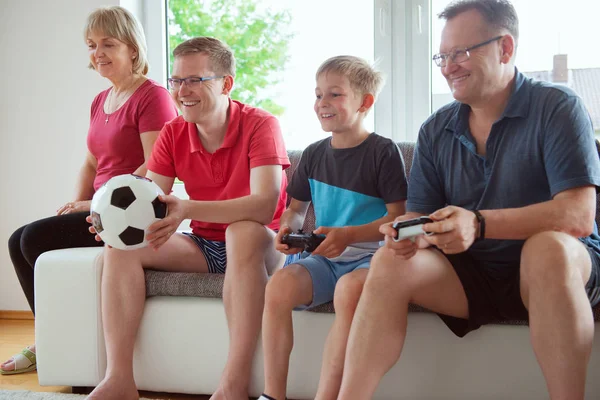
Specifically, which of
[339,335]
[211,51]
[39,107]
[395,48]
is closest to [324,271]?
[339,335]

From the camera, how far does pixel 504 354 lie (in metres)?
1.73

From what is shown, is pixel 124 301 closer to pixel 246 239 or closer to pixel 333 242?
pixel 246 239

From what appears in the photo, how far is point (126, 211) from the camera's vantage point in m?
1.67

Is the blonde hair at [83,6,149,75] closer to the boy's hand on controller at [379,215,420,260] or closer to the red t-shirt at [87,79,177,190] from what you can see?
the red t-shirt at [87,79,177,190]

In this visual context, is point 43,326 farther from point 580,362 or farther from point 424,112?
point 424,112

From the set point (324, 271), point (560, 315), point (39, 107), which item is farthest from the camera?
point (39, 107)

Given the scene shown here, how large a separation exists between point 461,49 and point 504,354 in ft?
2.51

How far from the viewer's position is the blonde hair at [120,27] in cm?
239

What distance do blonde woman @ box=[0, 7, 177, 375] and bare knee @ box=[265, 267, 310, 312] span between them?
76cm

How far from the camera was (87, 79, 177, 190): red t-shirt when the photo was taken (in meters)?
2.32

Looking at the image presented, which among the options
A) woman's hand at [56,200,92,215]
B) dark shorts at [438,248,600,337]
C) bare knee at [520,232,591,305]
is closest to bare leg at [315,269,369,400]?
dark shorts at [438,248,600,337]

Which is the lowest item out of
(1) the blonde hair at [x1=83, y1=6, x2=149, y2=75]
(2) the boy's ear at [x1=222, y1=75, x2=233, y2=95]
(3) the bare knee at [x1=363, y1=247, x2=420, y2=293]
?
(3) the bare knee at [x1=363, y1=247, x2=420, y2=293]

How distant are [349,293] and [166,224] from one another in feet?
1.62

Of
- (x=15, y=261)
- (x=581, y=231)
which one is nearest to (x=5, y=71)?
(x=15, y=261)
